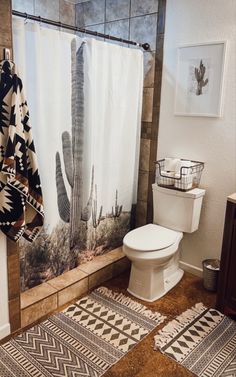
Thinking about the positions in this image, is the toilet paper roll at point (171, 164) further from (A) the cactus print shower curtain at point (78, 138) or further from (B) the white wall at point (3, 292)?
(B) the white wall at point (3, 292)

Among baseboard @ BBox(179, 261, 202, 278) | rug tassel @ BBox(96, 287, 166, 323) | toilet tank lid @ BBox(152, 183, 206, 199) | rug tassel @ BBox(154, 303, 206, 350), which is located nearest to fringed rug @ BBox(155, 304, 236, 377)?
rug tassel @ BBox(154, 303, 206, 350)

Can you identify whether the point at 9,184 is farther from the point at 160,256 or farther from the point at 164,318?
the point at 164,318

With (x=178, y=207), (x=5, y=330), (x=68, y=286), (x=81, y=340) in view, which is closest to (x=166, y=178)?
(x=178, y=207)

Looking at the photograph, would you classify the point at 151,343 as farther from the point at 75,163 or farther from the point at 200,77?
the point at 200,77

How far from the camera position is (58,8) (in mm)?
2934

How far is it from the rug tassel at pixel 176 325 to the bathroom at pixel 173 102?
70 mm

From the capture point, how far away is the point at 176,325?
212 cm

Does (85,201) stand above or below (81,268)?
above

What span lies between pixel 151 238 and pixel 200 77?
126 centimetres

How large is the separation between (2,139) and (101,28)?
1.77 m

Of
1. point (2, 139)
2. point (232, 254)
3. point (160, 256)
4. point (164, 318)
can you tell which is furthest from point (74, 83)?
point (164, 318)

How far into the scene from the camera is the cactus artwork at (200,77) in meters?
2.43

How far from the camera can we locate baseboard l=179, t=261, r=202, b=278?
2741mm

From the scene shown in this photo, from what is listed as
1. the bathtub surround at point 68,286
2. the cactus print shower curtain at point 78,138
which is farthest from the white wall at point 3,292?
the cactus print shower curtain at point 78,138
